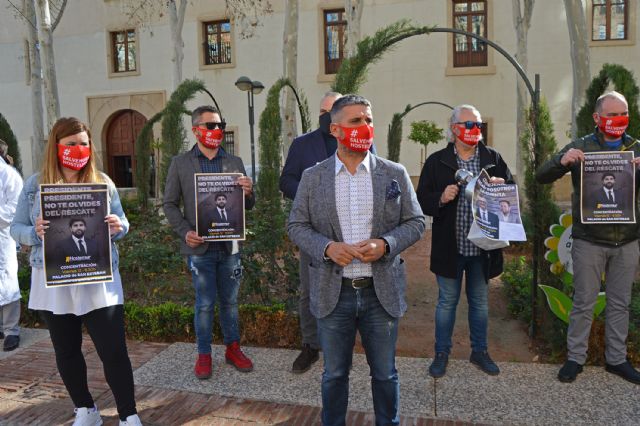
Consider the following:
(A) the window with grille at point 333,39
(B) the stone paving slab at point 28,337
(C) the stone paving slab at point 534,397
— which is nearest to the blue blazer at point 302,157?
(C) the stone paving slab at point 534,397

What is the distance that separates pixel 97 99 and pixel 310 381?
22.6 metres

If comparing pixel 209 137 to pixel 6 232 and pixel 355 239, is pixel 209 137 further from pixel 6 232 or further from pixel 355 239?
pixel 6 232

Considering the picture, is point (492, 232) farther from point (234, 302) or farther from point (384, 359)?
point (234, 302)

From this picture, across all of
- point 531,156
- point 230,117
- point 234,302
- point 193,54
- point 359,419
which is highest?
point 193,54

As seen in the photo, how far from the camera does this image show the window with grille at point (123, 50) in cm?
2294

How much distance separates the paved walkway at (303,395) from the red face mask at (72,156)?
178cm

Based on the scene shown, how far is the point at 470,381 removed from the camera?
161 inches

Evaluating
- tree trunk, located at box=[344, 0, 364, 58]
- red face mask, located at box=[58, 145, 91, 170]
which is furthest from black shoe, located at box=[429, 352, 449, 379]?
tree trunk, located at box=[344, 0, 364, 58]

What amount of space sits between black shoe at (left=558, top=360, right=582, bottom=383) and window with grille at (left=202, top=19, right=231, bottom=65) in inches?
781

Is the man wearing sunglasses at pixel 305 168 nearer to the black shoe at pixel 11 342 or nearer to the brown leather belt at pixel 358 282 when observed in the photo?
the brown leather belt at pixel 358 282

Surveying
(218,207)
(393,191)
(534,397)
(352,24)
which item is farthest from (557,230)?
(352,24)

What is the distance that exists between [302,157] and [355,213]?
1.51 m

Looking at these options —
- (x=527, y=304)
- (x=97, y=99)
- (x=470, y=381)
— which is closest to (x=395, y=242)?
(x=470, y=381)

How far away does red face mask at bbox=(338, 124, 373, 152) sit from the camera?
2867 millimetres
